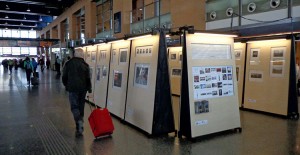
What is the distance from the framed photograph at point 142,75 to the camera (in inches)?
197

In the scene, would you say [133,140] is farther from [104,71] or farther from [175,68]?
[175,68]

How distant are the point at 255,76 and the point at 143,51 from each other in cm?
362

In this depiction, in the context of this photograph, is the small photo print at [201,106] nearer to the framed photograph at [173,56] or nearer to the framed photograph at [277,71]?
the framed photograph at [277,71]

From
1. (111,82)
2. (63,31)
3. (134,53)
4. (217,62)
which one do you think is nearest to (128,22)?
(111,82)

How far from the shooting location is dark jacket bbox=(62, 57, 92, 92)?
193 inches

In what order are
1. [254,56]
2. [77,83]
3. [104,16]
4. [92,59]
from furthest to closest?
[104,16] → [92,59] → [254,56] → [77,83]

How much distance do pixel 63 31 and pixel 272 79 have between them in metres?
26.0

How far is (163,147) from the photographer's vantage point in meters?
4.32

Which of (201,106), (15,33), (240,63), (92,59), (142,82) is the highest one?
(15,33)

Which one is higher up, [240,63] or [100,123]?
[240,63]

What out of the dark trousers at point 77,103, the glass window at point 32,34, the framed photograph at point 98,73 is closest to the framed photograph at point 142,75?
the dark trousers at point 77,103

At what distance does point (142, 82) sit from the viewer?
5.16m

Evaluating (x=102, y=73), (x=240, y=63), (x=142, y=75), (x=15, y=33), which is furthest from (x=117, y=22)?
(x=15, y=33)

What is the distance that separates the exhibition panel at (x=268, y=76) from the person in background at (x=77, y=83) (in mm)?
4480
